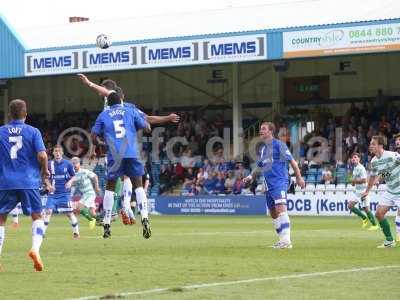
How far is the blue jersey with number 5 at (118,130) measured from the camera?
58.9ft

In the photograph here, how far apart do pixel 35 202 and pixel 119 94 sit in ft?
14.5

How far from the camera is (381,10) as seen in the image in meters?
41.6

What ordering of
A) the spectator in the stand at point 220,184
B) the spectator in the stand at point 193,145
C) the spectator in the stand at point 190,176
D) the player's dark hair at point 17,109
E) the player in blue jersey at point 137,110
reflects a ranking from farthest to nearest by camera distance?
the spectator in the stand at point 193,145 → the spectator in the stand at point 190,176 → the spectator in the stand at point 220,184 → the player in blue jersey at point 137,110 → the player's dark hair at point 17,109

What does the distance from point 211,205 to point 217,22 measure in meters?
8.57

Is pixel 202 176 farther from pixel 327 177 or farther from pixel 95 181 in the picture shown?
pixel 95 181

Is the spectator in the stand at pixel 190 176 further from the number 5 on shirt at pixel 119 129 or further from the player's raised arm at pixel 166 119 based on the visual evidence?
the number 5 on shirt at pixel 119 129

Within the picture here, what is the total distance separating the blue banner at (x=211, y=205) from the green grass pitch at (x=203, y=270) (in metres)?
19.5

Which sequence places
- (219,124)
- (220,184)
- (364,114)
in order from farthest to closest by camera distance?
(219,124) → (364,114) → (220,184)

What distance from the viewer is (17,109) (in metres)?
14.2

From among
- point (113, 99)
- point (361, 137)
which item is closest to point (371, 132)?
point (361, 137)

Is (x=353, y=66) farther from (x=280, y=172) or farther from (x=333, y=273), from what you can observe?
(x=333, y=273)

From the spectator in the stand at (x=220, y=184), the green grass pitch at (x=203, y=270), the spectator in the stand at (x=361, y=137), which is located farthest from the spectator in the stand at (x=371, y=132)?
the green grass pitch at (x=203, y=270)

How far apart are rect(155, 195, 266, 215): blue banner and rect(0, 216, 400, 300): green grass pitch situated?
19490 mm

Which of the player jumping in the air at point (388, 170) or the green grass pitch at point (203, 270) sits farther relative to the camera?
the player jumping in the air at point (388, 170)
